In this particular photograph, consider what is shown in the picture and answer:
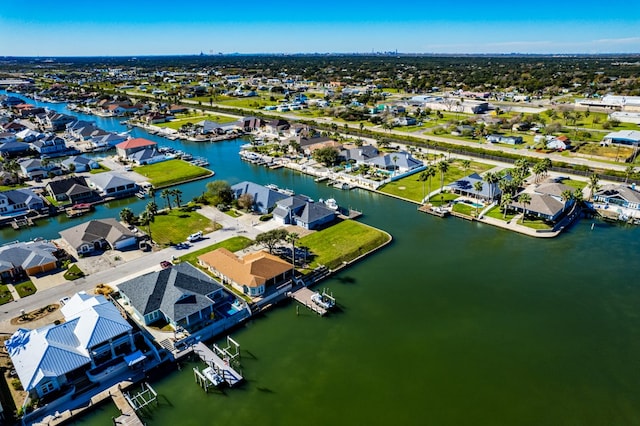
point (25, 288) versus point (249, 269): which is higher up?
point (249, 269)

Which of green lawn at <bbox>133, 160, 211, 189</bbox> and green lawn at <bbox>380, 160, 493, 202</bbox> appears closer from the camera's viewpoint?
green lawn at <bbox>380, 160, 493, 202</bbox>

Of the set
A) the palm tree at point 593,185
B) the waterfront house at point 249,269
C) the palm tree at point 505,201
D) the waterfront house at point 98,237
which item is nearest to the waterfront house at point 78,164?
the waterfront house at point 98,237

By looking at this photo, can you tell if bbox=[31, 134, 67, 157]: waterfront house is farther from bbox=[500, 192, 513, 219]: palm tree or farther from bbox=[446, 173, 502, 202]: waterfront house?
bbox=[500, 192, 513, 219]: palm tree

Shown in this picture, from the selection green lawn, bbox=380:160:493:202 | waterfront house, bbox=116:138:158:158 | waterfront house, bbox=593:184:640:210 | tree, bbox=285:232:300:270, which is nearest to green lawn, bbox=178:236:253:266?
tree, bbox=285:232:300:270

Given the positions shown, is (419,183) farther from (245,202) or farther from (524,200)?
(245,202)

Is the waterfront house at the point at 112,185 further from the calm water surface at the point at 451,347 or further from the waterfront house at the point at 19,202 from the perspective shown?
the calm water surface at the point at 451,347

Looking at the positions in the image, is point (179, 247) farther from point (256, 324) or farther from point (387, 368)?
point (387, 368)

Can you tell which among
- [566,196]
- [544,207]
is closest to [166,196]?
[544,207]
